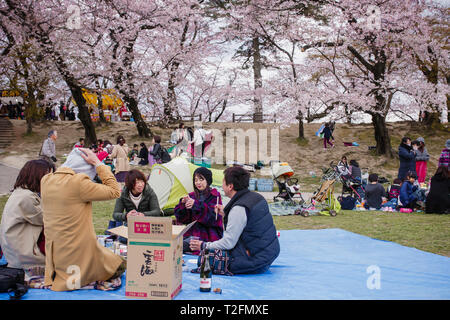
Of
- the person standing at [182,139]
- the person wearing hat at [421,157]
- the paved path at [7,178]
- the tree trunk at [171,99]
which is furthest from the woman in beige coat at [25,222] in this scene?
the tree trunk at [171,99]

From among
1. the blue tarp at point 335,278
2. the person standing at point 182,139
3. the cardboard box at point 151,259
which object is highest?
the person standing at point 182,139

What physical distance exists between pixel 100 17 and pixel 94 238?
1435 centimetres

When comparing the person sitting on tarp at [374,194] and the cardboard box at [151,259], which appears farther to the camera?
the person sitting on tarp at [374,194]

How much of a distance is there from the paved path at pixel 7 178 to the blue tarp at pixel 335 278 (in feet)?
28.7

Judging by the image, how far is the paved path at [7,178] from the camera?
11167mm

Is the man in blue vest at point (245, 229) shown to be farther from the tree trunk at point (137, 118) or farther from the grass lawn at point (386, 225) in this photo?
the tree trunk at point (137, 118)

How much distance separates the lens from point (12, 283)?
10.6ft

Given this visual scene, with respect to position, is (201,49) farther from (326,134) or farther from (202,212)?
(202,212)

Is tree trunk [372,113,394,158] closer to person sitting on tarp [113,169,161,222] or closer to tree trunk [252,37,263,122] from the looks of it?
tree trunk [252,37,263,122]

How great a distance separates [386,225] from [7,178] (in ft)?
36.7

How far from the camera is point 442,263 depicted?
4613 millimetres

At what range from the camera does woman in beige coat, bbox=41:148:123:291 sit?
3166 mm
